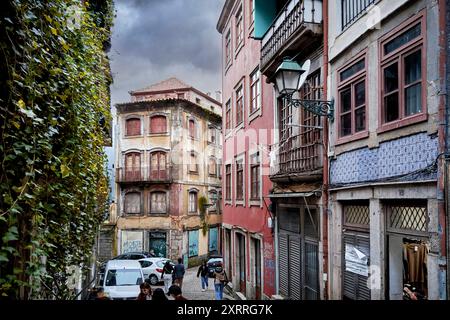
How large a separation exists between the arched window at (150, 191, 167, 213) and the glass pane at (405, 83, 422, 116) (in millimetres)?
27346

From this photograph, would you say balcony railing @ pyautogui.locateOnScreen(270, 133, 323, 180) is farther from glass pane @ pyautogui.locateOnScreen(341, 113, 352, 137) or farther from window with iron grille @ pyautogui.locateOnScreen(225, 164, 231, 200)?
window with iron grille @ pyautogui.locateOnScreen(225, 164, 231, 200)

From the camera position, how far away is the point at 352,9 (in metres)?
8.91

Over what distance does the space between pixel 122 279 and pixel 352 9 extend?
12293mm

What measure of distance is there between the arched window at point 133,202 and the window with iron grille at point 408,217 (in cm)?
2731

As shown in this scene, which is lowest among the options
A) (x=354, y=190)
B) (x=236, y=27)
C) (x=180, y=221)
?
(x=180, y=221)

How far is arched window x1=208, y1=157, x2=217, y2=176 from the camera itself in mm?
35000

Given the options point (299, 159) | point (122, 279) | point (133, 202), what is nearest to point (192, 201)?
→ point (133, 202)

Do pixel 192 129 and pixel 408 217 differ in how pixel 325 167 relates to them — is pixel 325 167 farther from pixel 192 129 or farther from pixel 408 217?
pixel 192 129

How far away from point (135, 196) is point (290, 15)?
2467 centimetres

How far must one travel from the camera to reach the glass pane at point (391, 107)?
7.17m

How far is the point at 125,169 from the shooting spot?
33969 mm

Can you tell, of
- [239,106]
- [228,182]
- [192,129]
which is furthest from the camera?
[192,129]
